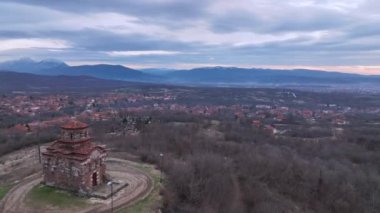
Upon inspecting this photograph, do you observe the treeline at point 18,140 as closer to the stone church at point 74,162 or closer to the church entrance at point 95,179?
the stone church at point 74,162

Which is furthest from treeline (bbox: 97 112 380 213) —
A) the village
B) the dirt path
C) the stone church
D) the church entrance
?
the village

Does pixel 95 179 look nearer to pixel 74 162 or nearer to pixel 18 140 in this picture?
pixel 74 162

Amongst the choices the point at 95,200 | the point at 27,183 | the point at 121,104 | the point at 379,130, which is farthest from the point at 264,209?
the point at 121,104

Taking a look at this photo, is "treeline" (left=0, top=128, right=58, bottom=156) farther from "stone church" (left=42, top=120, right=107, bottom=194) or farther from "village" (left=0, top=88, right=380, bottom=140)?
"stone church" (left=42, top=120, right=107, bottom=194)

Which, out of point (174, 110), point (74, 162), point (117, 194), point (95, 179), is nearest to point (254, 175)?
point (117, 194)

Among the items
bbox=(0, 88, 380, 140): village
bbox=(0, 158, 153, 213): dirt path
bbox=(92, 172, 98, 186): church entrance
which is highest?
bbox=(92, 172, 98, 186): church entrance

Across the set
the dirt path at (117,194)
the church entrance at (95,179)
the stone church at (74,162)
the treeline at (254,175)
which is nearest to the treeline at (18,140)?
the treeline at (254,175)

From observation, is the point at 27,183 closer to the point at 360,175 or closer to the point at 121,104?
the point at 360,175
